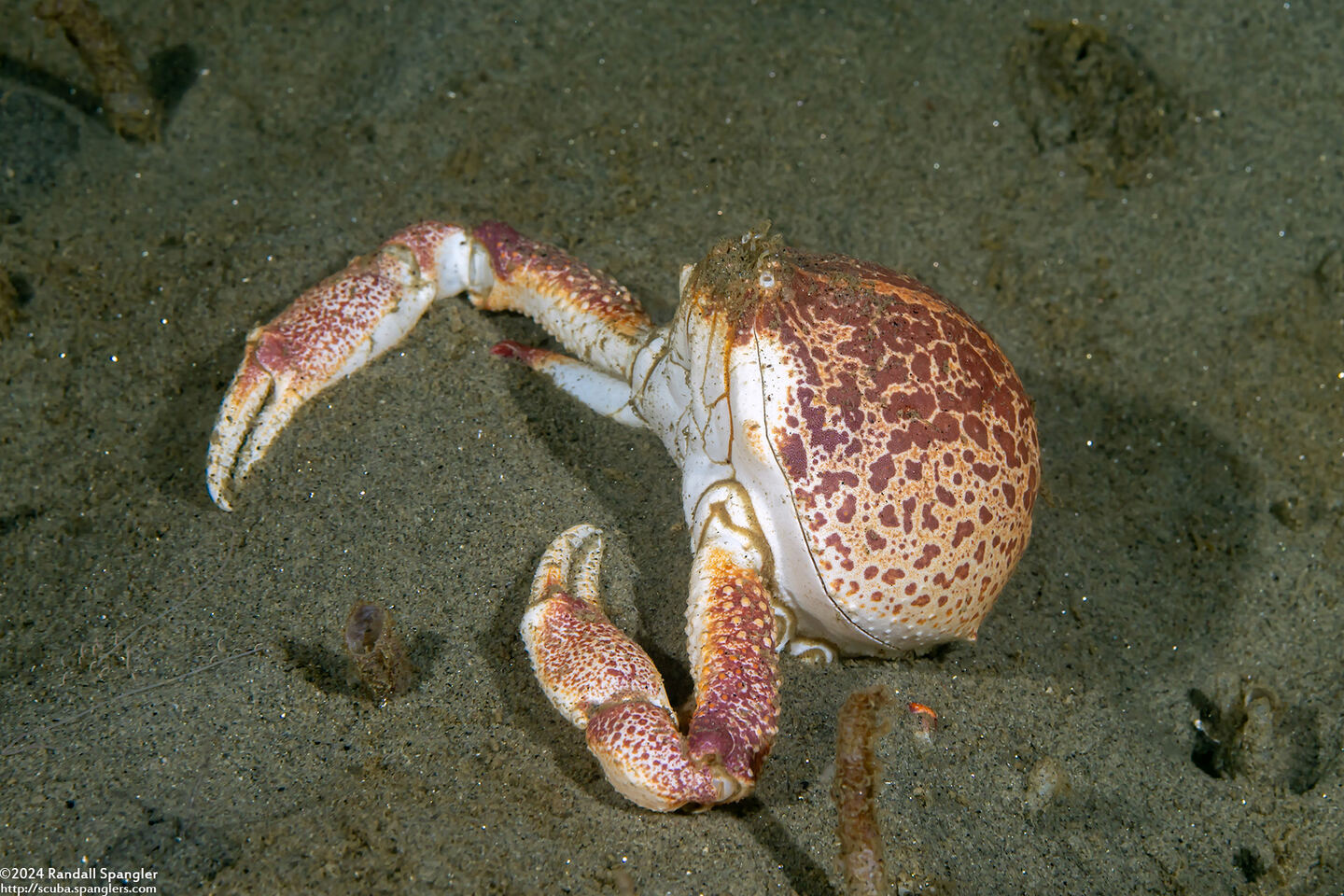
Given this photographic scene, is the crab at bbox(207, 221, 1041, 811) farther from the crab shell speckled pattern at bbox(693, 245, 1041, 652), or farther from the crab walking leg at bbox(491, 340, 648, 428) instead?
the crab walking leg at bbox(491, 340, 648, 428)

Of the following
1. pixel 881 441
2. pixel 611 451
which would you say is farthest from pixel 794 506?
pixel 611 451

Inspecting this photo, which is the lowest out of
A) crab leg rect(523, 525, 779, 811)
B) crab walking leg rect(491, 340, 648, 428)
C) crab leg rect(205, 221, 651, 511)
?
crab leg rect(523, 525, 779, 811)

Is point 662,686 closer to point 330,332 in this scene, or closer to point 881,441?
point 881,441

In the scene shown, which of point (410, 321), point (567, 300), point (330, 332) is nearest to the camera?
point (330, 332)

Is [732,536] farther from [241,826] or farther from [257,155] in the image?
[257,155]

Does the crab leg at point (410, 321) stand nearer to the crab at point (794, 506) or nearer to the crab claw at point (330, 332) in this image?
the crab claw at point (330, 332)

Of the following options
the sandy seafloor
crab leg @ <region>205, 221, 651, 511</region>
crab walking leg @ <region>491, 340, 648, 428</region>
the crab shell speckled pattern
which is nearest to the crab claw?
crab leg @ <region>205, 221, 651, 511</region>

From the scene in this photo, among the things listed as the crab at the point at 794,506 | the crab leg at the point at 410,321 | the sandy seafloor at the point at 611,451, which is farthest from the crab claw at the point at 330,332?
the crab at the point at 794,506
